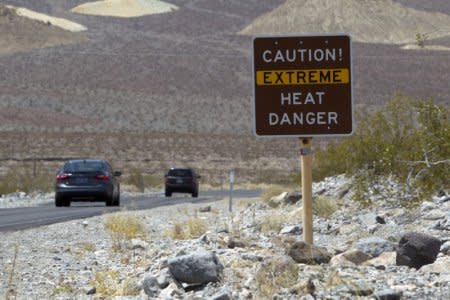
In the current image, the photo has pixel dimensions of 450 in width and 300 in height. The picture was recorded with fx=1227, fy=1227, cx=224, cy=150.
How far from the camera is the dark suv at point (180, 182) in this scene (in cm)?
5656

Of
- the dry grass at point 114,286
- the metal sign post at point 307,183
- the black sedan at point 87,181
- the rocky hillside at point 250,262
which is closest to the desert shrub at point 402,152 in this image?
the rocky hillside at point 250,262

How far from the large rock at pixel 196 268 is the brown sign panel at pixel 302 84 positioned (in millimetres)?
1946

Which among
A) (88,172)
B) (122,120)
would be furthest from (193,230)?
(122,120)

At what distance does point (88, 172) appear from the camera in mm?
36938

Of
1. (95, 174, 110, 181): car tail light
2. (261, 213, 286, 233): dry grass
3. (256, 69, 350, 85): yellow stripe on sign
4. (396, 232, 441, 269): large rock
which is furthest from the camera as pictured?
(95, 174, 110, 181): car tail light

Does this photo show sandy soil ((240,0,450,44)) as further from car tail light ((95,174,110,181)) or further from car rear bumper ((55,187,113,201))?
car tail light ((95,174,110,181))

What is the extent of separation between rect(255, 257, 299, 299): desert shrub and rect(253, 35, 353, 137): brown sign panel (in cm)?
231

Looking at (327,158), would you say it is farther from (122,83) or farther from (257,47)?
(122,83)

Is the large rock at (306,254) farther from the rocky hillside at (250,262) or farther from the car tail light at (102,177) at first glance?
the car tail light at (102,177)

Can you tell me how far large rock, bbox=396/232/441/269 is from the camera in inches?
502

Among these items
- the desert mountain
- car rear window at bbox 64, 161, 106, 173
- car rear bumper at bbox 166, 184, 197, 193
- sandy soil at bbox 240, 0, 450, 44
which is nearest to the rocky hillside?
car rear window at bbox 64, 161, 106, 173

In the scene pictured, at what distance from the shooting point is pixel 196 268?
11.8 m

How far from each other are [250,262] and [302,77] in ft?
6.85

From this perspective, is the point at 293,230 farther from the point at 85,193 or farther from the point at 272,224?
the point at 85,193
